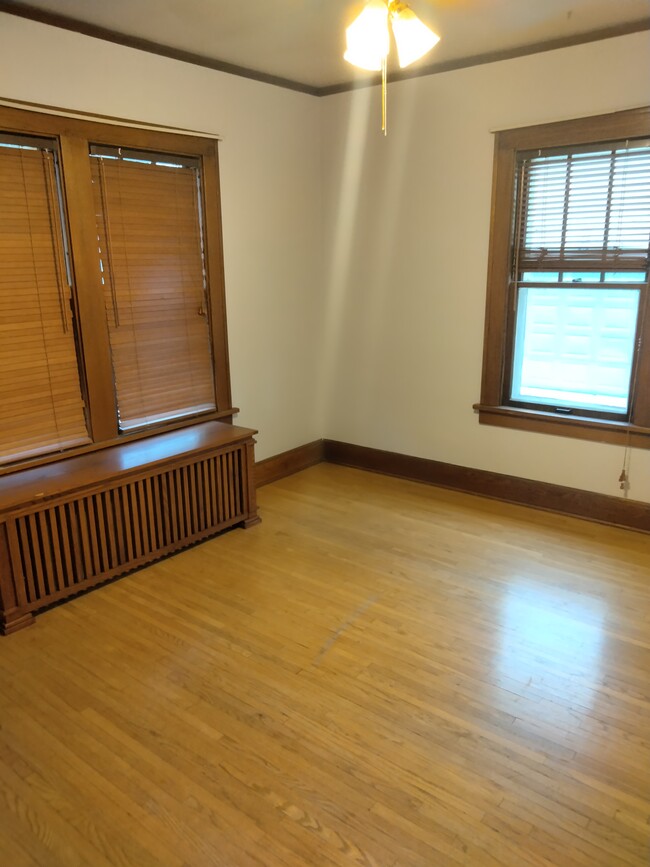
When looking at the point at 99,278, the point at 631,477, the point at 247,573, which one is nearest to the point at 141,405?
the point at 99,278

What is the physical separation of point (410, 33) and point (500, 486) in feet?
8.87

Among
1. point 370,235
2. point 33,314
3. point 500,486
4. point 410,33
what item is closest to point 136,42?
point 33,314

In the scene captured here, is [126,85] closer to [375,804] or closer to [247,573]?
[247,573]

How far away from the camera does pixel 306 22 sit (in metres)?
3.07

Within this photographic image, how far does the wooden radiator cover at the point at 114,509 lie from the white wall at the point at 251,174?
2.38 feet

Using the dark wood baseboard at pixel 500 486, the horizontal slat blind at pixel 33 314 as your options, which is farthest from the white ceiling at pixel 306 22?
the dark wood baseboard at pixel 500 486

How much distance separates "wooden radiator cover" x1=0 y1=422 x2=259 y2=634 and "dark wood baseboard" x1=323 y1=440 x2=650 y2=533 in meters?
1.23

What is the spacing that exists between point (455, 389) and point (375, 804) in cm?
283

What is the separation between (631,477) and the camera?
3627mm

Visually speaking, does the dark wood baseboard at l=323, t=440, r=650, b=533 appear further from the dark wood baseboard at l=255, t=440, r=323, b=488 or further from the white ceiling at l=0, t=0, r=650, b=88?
the white ceiling at l=0, t=0, r=650, b=88

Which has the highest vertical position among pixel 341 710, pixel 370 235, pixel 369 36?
pixel 369 36

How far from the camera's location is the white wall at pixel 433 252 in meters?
3.52

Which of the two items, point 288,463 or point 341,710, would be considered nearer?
point 341,710

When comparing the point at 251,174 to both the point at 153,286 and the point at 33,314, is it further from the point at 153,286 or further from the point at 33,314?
the point at 33,314
